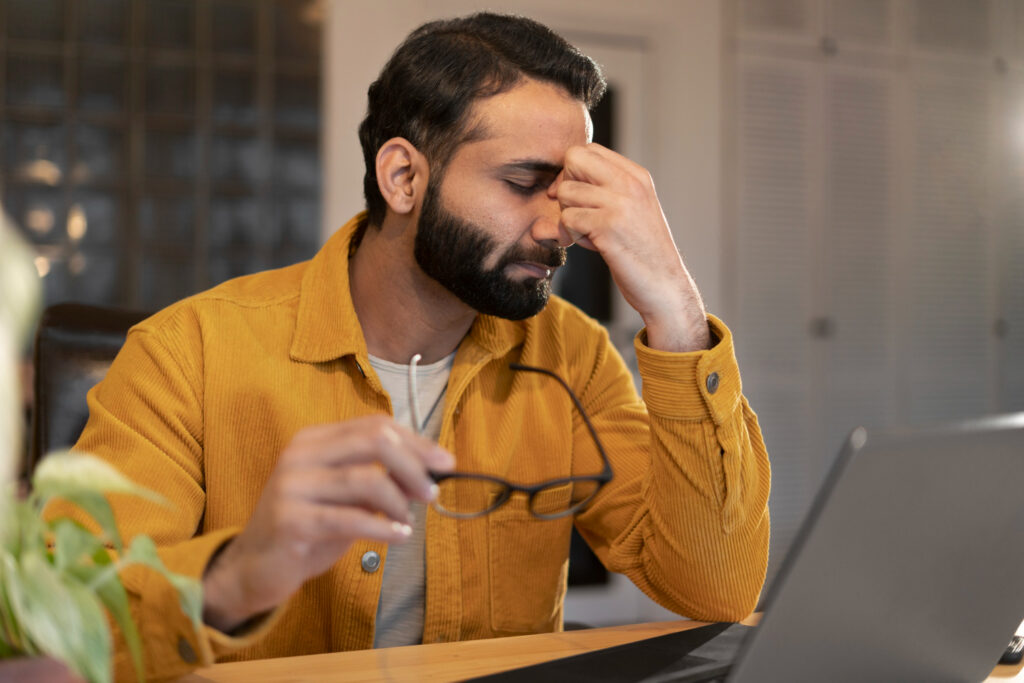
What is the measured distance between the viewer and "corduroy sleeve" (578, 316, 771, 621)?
1082 mm

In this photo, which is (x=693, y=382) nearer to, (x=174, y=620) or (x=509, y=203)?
(x=509, y=203)

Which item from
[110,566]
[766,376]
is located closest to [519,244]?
[110,566]

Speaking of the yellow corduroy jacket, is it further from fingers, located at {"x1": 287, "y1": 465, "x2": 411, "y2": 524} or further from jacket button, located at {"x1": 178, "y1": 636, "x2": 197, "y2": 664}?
fingers, located at {"x1": 287, "y1": 465, "x2": 411, "y2": 524}

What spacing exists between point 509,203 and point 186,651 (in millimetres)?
701

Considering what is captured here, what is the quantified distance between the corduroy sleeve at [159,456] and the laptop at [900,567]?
265mm

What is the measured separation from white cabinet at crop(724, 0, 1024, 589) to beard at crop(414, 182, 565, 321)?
8.52 ft

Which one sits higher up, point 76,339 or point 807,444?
point 76,339

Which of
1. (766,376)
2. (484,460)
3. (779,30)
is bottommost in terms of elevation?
(766,376)

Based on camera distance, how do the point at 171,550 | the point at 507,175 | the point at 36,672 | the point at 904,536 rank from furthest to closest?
the point at 507,175 < the point at 171,550 < the point at 904,536 < the point at 36,672

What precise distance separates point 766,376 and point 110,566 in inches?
134

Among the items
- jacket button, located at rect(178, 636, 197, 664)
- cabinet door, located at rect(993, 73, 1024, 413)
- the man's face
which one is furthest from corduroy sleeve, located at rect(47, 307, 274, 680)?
cabinet door, located at rect(993, 73, 1024, 413)

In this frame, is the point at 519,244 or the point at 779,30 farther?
the point at 779,30

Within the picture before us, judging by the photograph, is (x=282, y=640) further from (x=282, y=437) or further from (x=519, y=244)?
(x=519, y=244)

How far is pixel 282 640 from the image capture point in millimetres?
1171
